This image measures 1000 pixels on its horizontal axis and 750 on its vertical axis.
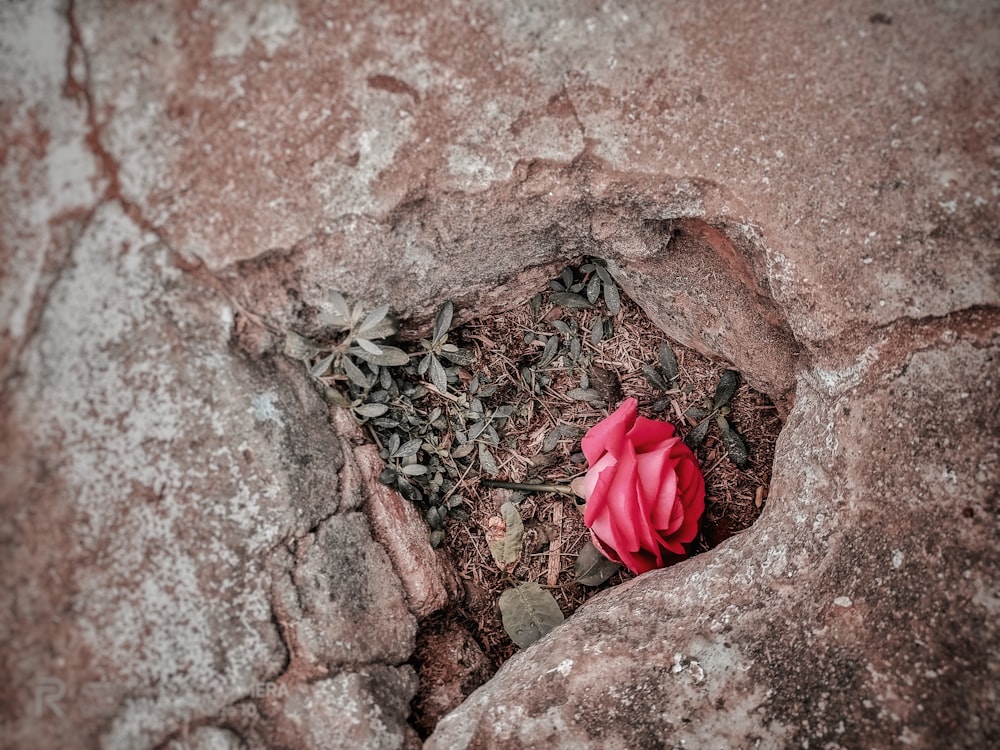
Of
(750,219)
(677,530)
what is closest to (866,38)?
(750,219)

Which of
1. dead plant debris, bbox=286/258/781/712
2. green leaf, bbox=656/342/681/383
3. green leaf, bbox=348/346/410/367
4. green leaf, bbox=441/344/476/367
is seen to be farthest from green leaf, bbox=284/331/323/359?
green leaf, bbox=656/342/681/383

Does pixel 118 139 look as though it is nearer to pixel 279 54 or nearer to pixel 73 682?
pixel 279 54

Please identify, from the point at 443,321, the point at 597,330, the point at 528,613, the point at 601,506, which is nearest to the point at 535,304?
the point at 597,330

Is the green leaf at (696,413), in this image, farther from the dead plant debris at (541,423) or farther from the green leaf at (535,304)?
the green leaf at (535,304)

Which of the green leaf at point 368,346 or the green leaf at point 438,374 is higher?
the green leaf at point 368,346

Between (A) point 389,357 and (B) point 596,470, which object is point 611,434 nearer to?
(B) point 596,470

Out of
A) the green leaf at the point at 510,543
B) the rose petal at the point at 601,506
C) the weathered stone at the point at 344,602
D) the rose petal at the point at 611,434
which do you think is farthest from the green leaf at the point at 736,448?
the weathered stone at the point at 344,602

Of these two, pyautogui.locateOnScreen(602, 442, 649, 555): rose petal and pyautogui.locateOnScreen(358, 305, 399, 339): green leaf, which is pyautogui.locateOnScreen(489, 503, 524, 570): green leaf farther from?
pyautogui.locateOnScreen(358, 305, 399, 339): green leaf
